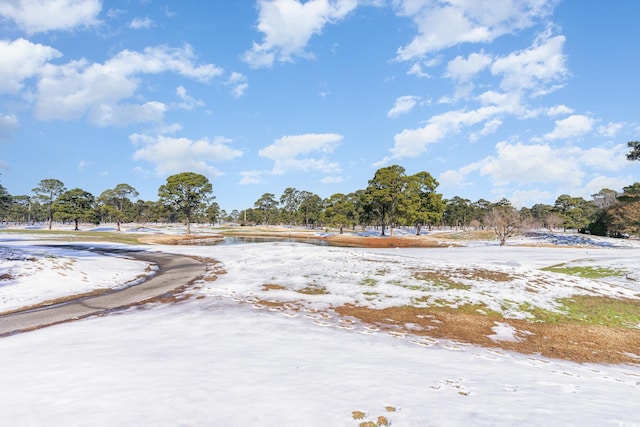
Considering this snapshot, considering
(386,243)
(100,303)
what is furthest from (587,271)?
(386,243)

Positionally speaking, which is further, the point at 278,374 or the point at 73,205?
the point at 73,205

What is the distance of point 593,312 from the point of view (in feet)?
43.8

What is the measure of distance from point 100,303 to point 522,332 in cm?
1700

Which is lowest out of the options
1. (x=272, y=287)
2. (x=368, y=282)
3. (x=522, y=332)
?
(x=522, y=332)

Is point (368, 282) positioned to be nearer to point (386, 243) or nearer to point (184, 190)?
point (386, 243)

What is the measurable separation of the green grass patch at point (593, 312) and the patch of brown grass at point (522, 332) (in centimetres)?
56

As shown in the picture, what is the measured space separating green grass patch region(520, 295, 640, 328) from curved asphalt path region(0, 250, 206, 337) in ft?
57.3

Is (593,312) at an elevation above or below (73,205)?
below

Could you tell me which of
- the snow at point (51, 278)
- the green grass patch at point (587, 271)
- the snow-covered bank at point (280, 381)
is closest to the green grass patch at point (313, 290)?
the snow-covered bank at point (280, 381)

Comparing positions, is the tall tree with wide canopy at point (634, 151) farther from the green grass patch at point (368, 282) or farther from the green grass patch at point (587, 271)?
the green grass patch at point (368, 282)

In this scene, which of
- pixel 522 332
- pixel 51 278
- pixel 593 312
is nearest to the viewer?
pixel 522 332

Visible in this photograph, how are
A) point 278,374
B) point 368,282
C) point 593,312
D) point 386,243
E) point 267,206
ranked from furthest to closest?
point 267,206
point 386,243
point 368,282
point 593,312
point 278,374

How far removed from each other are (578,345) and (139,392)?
42.1ft

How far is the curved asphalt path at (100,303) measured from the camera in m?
10.3
